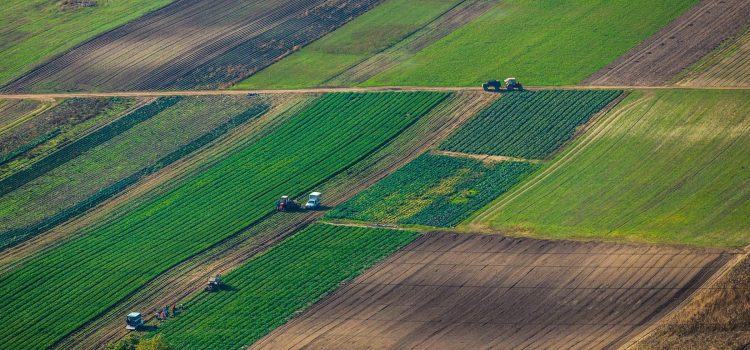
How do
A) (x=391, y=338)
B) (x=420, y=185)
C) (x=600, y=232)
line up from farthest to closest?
(x=420, y=185) → (x=600, y=232) → (x=391, y=338)

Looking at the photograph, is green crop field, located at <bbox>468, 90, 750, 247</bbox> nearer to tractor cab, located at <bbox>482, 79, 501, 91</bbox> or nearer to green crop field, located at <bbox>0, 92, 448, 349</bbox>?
tractor cab, located at <bbox>482, 79, 501, 91</bbox>

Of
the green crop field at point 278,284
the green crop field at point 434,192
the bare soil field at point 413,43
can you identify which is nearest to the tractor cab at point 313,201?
the green crop field at point 434,192

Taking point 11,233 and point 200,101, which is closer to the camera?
point 11,233

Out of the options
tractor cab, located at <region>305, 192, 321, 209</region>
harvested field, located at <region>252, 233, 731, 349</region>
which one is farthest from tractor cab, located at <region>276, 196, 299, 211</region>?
Result: harvested field, located at <region>252, 233, 731, 349</region>

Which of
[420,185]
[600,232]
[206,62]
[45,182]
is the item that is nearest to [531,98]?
[420,185]

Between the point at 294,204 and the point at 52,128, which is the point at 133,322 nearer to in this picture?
the point at 294,204

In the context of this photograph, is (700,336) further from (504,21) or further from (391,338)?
(504,21)

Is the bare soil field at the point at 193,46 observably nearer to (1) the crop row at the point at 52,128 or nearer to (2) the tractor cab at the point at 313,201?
(1) the crop row at the point at 52,128
